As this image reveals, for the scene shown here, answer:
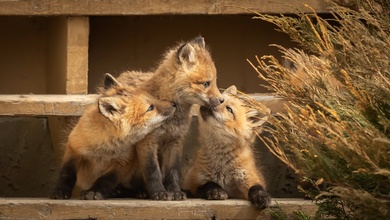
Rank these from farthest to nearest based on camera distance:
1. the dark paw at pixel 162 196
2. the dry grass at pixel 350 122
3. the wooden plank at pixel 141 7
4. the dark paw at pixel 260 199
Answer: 1. the wooden plank at pixel 141 7
2. the dark paw at pixel 162 196
3. the dark paw at pixel 260 199
4. the dry grass at pixel 350 122

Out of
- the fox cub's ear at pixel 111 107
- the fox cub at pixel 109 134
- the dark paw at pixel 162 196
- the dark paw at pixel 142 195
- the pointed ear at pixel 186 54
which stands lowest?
the dark paw at pixel 142 195

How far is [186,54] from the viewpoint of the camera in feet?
26.8

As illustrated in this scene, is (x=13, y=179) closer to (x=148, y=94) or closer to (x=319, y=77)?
(x=148, y=94)

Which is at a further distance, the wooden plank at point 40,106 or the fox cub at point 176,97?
the wooden plank at point 40,106

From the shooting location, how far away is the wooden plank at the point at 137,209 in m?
7.41

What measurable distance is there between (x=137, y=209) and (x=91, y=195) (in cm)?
41

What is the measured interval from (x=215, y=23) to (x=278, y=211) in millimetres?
3146

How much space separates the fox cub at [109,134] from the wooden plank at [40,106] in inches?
13.1

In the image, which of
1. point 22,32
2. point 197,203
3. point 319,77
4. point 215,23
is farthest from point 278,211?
point 22,32

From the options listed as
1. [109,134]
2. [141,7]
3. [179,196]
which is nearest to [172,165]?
[179,196]

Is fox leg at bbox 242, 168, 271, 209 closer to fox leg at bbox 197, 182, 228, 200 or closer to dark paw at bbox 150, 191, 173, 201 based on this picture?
fox leg at bbox 197, 182, 228, 200

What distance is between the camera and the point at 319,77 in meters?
6.62

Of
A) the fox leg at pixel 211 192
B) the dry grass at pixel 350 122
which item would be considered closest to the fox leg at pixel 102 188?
the fox leg at pixel 211 192

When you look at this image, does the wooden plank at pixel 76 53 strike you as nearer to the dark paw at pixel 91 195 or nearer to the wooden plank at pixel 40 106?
the wooden plank at pixel 40 106
